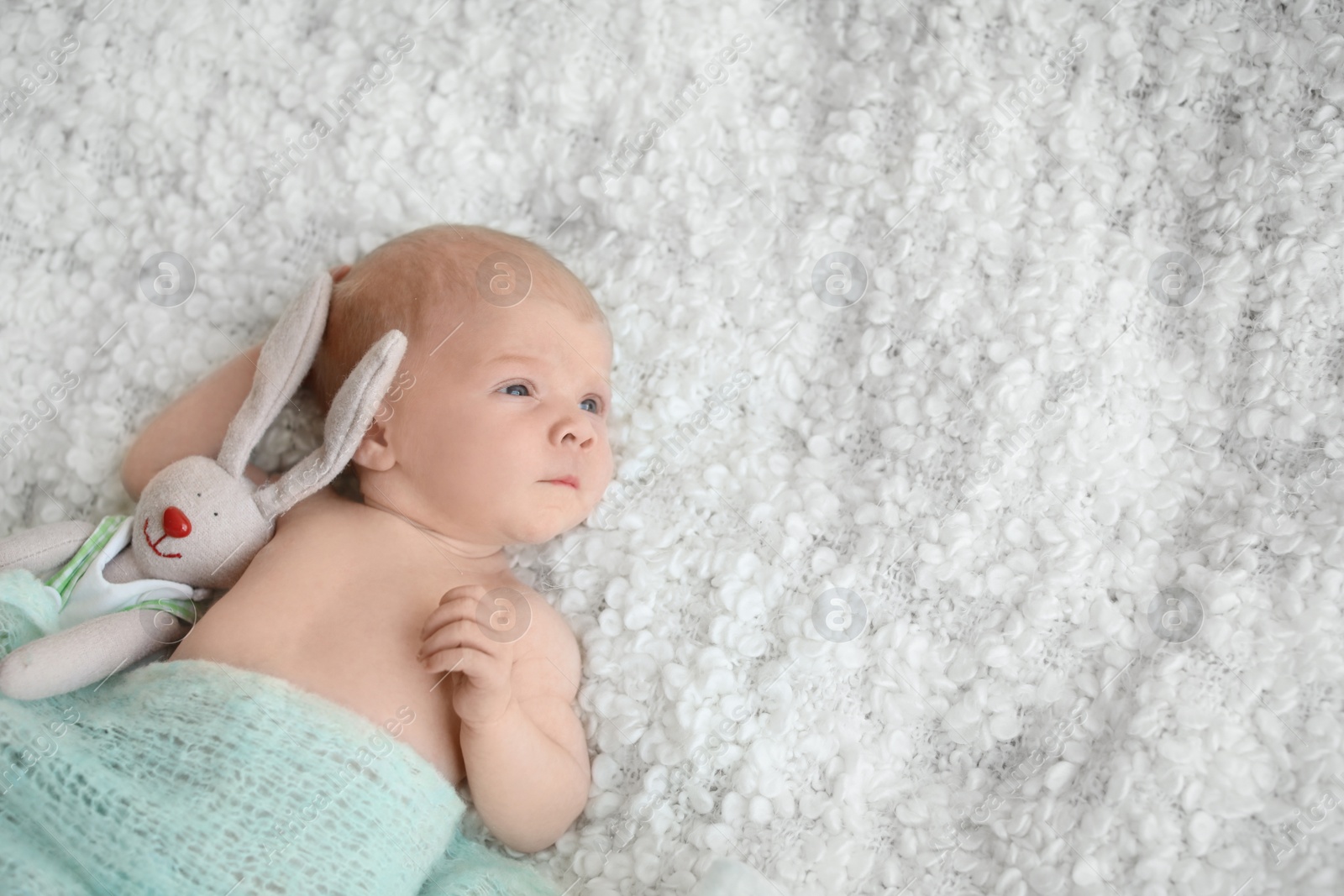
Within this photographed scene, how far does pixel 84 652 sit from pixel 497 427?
0.53 meters

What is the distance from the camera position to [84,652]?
1.24 meters

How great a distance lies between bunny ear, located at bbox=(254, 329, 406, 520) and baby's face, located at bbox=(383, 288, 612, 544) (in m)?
0.06

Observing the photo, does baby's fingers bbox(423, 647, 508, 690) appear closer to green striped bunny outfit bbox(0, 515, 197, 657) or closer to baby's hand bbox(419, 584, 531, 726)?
baby's hand bbox(419, 584, 531, 726)

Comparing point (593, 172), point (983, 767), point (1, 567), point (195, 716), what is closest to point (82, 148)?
point (1, 567)

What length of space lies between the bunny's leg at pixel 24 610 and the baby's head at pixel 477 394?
397mm

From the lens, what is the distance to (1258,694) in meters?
1.22

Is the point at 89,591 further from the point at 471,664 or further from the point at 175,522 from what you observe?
the point at 471,664

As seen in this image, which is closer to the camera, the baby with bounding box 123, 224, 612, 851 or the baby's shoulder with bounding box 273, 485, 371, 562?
the baby with bounding box 123, 224, 612, 851

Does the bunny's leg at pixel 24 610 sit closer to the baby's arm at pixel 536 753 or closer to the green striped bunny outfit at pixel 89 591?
the green striped bunny outfit at pixel 89 591

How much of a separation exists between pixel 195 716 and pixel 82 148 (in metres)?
0.94

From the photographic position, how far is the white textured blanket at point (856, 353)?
127cm

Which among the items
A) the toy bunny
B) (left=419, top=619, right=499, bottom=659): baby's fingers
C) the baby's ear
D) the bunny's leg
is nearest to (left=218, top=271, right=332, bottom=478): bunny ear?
the toy bunny

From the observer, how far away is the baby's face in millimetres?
1343

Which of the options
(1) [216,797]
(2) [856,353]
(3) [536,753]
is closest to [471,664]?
(3) [536,753]
